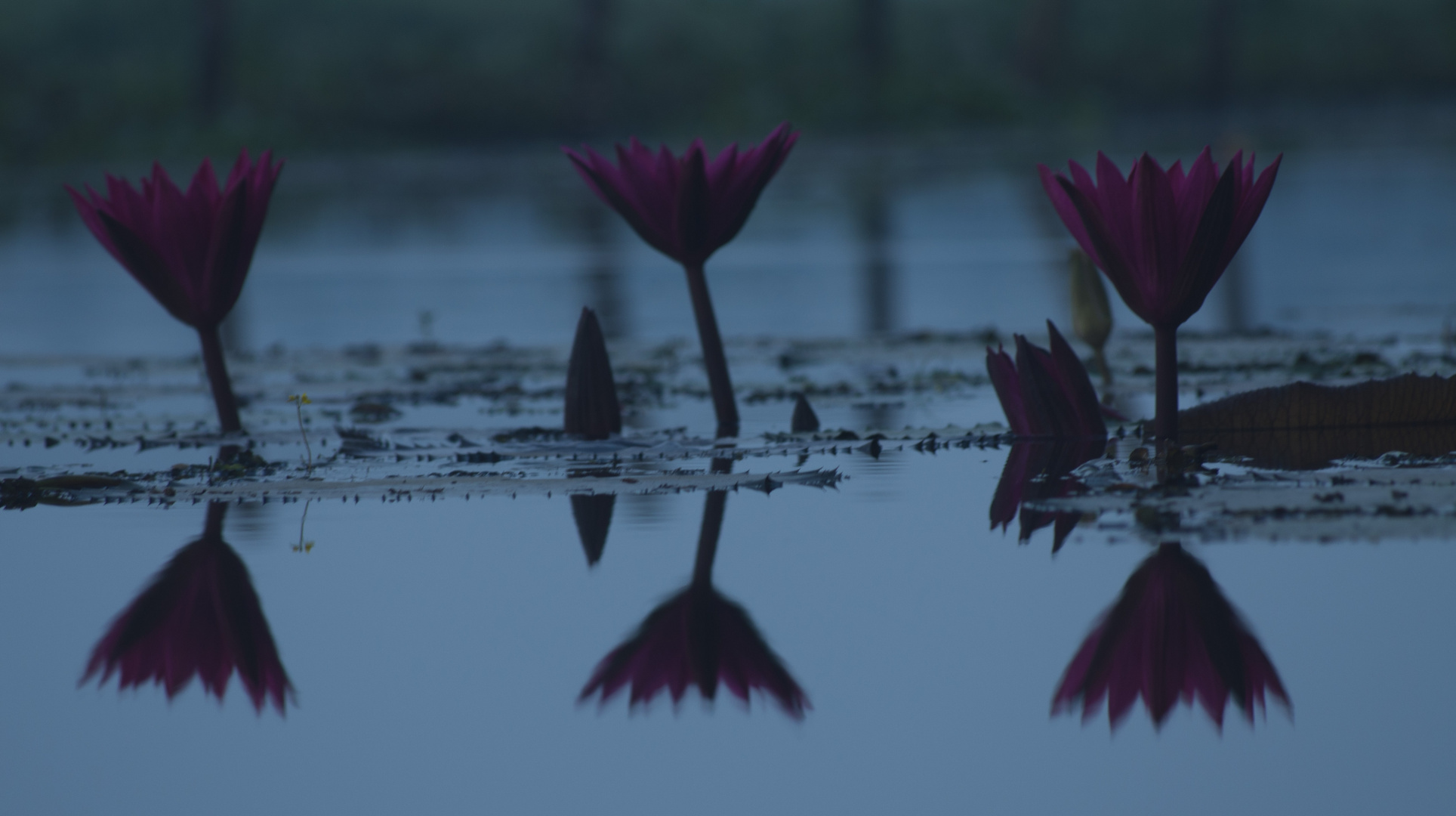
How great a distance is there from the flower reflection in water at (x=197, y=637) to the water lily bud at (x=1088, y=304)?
1.73 m

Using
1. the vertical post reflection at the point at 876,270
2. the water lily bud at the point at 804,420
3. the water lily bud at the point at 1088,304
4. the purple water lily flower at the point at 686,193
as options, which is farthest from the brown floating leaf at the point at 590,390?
the water lily bud at the point at 1088,304

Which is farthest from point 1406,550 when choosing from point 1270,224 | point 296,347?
point 1270,224

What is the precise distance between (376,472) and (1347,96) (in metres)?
26.7

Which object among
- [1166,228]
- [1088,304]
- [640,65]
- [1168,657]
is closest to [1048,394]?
[1166,228]

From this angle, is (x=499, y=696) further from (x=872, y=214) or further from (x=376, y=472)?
(x=872, y=214)

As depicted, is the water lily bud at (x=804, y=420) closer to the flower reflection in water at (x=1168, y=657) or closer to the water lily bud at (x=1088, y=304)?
the water lily bud at (x=1088, y=304)

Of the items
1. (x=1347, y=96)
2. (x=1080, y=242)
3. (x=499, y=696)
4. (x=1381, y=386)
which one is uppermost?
(x=1347, y=96)

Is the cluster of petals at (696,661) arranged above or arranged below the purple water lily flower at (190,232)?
below

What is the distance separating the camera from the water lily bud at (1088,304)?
306cm

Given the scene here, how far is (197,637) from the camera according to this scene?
1.57 meters

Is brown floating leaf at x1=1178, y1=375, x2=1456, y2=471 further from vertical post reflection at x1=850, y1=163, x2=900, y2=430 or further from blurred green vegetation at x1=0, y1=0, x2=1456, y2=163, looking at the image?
blurred green vegetation at x1=0, y1=0, x2=1456, y2=163

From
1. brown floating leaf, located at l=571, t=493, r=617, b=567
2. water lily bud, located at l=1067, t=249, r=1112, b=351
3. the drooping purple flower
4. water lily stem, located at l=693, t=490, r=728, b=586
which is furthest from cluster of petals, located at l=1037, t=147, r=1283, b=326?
water lily bud, located at l=1067, t=249, r=1112, b=351

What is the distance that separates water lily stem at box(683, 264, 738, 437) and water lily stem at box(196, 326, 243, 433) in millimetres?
779

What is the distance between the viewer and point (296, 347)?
4898 mm
